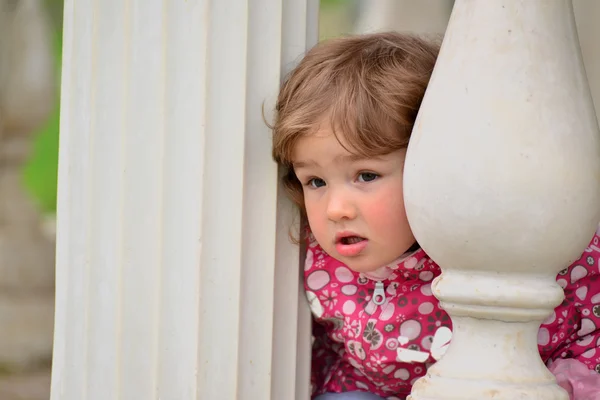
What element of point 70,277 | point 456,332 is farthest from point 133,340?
point 456,332

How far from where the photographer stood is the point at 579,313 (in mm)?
1553

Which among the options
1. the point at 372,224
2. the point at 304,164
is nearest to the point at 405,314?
the point at 372,224

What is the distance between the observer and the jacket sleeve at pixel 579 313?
5.04 feet

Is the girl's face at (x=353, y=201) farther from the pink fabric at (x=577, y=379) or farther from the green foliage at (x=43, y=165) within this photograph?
the green foliage at (x=43, y=165)

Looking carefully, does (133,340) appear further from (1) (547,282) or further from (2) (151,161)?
(1) (547,282)

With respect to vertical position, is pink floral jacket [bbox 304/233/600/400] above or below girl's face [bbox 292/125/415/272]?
below

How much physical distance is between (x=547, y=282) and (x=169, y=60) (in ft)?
2.15

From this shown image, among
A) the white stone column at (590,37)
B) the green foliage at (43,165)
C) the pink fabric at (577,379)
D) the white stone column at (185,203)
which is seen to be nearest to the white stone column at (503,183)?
the white stone column at (185,203)

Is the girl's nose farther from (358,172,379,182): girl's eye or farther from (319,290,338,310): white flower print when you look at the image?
(319,290,338,310): white flower print

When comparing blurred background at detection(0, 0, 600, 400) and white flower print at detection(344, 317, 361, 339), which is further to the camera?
blurred background at detection(0, 0, 600, 400)

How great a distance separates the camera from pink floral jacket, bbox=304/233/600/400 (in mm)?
1536

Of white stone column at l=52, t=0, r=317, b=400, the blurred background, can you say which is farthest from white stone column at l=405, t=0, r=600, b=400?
the blurred background

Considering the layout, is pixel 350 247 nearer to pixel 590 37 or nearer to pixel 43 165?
pixel 590 37

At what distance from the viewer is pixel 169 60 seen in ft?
4.37
